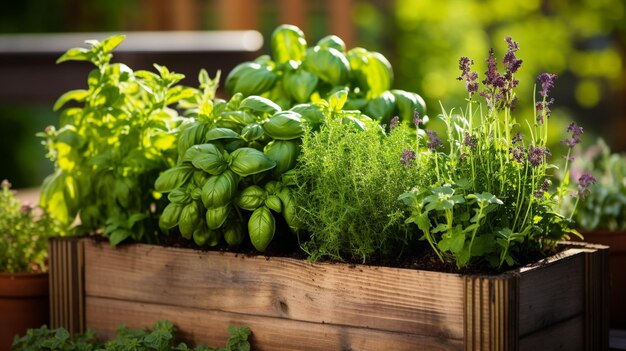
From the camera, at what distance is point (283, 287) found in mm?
1648

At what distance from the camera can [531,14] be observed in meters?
6.27

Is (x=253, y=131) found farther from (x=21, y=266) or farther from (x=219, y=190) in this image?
(x=21, y=266)

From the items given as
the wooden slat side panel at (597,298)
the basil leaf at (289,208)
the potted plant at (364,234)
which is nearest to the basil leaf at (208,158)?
the potted plant at (364,234)

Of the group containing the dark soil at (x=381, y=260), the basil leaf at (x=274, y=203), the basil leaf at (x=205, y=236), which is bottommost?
the dark soil at (x=381, y=260)

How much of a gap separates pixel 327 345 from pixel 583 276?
0.45 meters

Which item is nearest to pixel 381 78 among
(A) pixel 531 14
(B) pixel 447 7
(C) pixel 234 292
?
(C) pixel 234 292

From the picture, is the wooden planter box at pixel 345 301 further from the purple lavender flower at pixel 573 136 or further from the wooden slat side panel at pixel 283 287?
the purple lavender flower at pixel 573 136

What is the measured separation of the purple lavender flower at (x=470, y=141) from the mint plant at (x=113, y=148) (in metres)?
0.59

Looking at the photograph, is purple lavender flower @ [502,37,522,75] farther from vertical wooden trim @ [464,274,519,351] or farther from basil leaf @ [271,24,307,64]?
basil leaf @ [271,24,307,64]

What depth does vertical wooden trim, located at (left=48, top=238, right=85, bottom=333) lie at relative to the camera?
192 centimetres

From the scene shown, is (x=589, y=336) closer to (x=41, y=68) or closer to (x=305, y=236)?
(x=305, y=236)

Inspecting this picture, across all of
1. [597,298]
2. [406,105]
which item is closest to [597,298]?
[597,298]

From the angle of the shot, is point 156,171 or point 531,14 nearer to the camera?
point 156,171

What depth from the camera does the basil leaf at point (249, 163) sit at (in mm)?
1627
